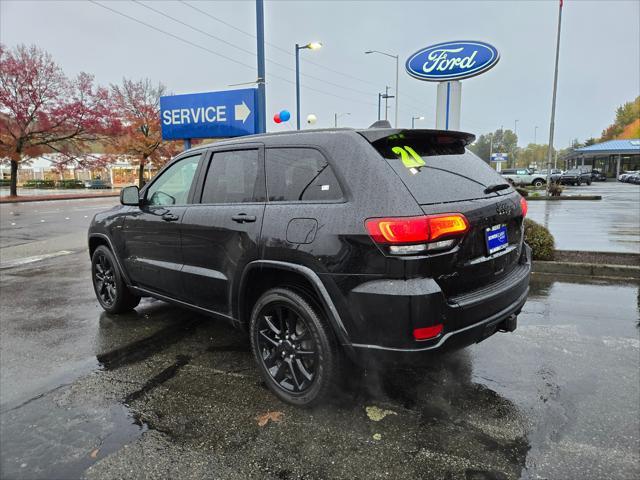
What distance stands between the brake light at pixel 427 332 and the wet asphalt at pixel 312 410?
0.22 m

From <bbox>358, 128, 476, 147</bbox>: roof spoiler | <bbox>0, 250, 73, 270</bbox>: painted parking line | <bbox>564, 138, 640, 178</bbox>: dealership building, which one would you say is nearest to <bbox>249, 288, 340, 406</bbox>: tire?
<bbox>358, 128, 476, 147</bbox>: roof spoiler

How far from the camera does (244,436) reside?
2.70 metres

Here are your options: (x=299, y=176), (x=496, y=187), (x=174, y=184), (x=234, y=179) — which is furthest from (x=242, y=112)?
(x=496, y=187)

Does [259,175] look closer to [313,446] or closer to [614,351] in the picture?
[313,446]

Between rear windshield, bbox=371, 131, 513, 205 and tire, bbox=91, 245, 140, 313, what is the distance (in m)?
3.43

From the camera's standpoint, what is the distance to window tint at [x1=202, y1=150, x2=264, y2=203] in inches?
132

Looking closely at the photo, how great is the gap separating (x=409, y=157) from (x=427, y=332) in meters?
1.10

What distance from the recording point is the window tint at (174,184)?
4.00 m

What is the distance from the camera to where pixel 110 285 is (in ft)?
16.7

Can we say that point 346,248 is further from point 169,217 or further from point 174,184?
point 174,184

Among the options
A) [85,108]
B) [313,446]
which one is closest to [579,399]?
[313,446]

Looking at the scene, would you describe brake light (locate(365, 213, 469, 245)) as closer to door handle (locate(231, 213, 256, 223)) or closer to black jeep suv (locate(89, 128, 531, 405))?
black jeep suv (locate(89, 128, 531, 405))

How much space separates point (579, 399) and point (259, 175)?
2.77 metres

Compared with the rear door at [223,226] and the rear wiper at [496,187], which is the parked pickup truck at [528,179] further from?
the rear door at [223,226]
